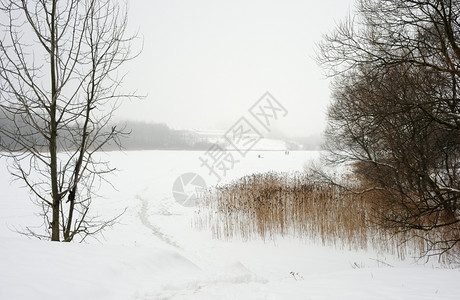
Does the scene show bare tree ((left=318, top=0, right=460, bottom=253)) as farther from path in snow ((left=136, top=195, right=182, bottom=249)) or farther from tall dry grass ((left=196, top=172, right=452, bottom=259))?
path in snow ((left=136, top=195, right=182, bottom=249))

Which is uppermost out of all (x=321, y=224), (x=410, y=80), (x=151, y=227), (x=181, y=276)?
(x=410, y=80)

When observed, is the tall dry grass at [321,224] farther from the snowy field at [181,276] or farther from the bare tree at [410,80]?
the bare tree at [410,80]

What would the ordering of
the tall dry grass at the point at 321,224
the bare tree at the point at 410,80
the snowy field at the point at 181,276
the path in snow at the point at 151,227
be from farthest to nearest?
1. the path in snow at the point at 151,227
2. the tall dry grass at the point at 321,224
3. the bare tree at the point at 410,80
4. the snowy field at the point at 181,276

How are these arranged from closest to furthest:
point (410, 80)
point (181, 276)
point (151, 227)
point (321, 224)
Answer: point (181, 276) < point (410, 80) < point (321, 224) < point (151, 227)

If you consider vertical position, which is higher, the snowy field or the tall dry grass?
the snowy field

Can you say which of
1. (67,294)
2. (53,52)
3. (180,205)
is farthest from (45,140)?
(180,205)

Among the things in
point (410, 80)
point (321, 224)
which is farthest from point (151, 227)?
point (410, 80)

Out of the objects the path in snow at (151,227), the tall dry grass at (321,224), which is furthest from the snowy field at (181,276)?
the path in snow at (151,227)

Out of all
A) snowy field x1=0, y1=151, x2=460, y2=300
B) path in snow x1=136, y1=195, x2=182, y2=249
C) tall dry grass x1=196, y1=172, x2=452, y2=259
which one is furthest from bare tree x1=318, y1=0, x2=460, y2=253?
path in snow x1=136, y1=195, x2=182, y2=249

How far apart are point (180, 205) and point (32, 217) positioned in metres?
5.97

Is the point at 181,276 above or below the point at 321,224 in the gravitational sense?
above

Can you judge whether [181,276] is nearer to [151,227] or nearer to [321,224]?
[321,224]

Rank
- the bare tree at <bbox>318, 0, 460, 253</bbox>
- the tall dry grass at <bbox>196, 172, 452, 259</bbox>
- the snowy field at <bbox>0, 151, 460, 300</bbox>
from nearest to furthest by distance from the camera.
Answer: the snowy field at <bbox>0, 151, 460, 300</bbox> < the bare tree at <bbox>318, 0, 460, 253</bbox> < the tall dry grass at <bbox>196, 172, 452, 259</bbox>

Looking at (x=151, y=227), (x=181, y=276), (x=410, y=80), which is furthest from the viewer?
A: (x=151, y=227)
